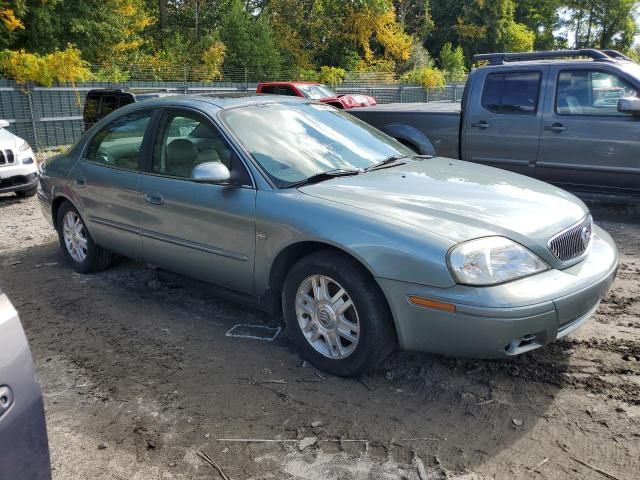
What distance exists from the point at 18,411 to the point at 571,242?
2.87 metres

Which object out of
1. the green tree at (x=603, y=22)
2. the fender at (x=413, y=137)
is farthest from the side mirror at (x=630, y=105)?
the green tree at (x=603, y=22)

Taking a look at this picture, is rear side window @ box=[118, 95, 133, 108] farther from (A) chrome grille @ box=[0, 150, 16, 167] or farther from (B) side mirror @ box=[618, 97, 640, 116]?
(B) side mirror @ box=[618, 97, 640, 116]

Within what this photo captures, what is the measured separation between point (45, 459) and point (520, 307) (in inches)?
84.2

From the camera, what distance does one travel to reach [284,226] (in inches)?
139

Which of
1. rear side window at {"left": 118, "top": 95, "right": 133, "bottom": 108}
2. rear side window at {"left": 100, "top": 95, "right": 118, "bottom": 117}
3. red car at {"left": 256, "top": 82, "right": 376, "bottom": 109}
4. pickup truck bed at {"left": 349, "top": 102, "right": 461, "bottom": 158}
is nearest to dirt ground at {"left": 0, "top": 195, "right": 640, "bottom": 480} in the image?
pickup truck bed at {"left": 349, "top": 102, "right": 461, "bottom": 158}

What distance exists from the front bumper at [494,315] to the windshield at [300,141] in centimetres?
113

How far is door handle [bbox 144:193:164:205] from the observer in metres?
4.32

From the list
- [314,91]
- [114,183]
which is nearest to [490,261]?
[114,183]

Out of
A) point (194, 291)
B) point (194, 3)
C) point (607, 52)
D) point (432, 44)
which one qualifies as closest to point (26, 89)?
point (194, 291)

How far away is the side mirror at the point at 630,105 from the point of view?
6.32 m

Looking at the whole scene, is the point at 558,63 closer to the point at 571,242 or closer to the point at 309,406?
the point at 571,242

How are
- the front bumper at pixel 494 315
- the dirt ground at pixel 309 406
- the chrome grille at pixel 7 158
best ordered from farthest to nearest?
the chrome grille at pixel 7 158
the front bumper at pixel 494 315
the dirt ground at pixel 309 406

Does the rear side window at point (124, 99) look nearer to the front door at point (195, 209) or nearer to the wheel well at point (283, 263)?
the front door at point (195, 209)

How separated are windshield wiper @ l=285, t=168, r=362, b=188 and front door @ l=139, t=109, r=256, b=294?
0.98ft
